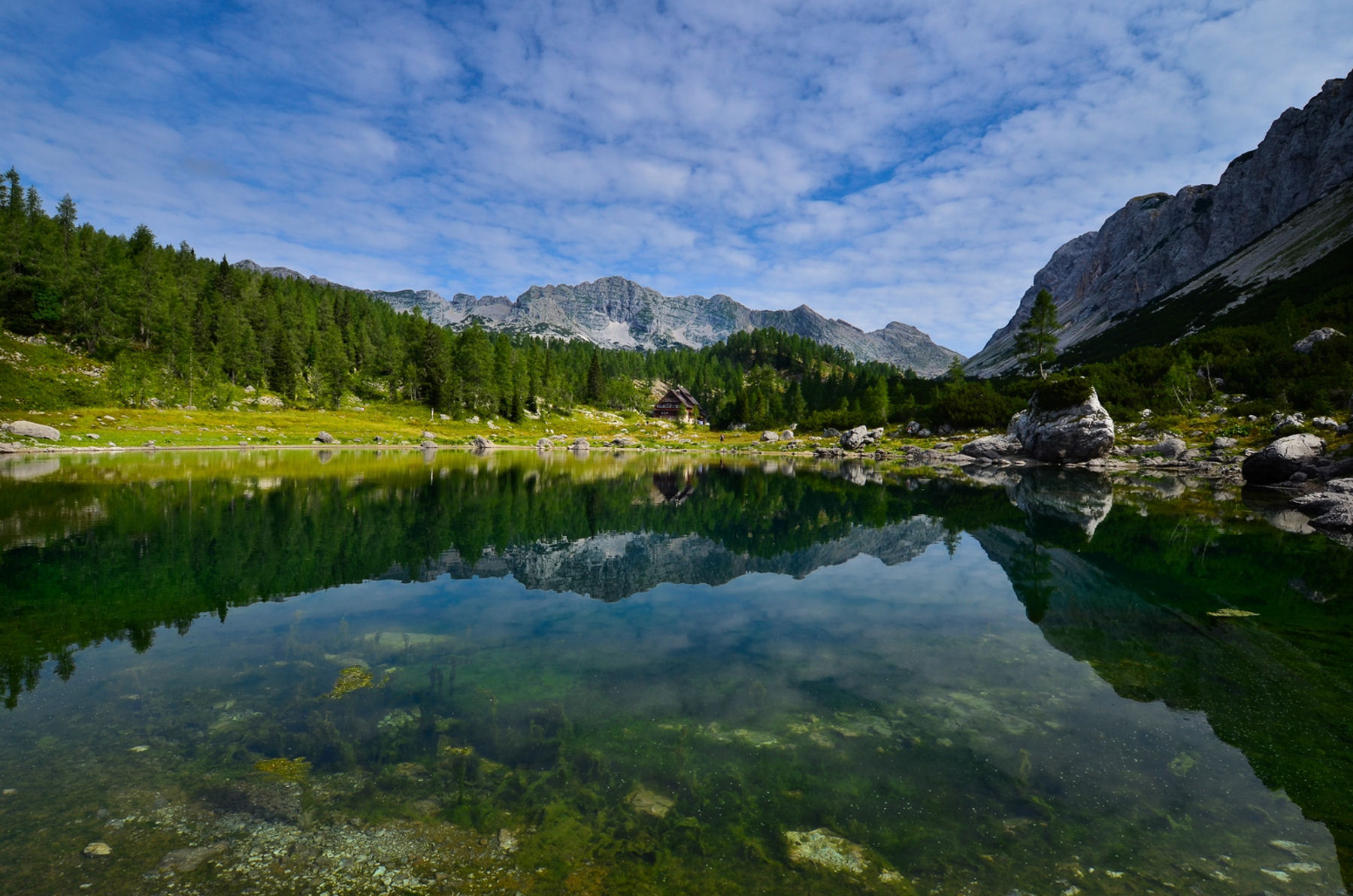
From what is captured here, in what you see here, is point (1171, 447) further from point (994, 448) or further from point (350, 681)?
point (350, 681)

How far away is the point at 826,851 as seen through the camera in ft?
20.5

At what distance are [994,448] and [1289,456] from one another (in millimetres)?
39224

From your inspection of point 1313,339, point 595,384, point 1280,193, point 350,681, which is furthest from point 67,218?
point 1280,193

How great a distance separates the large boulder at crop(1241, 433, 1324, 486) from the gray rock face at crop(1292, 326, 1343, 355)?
3668cm

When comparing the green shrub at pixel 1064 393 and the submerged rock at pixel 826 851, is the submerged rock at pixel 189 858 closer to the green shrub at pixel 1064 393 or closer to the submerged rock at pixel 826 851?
the submerged rock at pixel 826 851

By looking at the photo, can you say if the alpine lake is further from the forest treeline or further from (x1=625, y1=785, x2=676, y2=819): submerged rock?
the forest treeline

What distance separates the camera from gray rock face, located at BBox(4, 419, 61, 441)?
5953 cm

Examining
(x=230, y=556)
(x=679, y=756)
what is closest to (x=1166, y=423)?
(x=679, y=756)

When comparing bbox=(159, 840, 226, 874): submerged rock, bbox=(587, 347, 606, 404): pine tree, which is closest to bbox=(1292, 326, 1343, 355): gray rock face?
bbox=(159, 840, 226, 874): submerged rock

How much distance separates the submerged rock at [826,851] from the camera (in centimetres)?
600

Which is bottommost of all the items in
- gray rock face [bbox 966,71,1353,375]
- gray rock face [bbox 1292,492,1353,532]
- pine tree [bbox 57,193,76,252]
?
gray rock face [bbox 1292,492,1353,532]

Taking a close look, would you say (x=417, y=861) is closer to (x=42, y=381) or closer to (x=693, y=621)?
(x=693, y=621)

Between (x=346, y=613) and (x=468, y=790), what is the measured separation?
31.7ft

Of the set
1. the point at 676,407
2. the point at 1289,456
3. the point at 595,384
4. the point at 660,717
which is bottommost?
the point at 660,717
